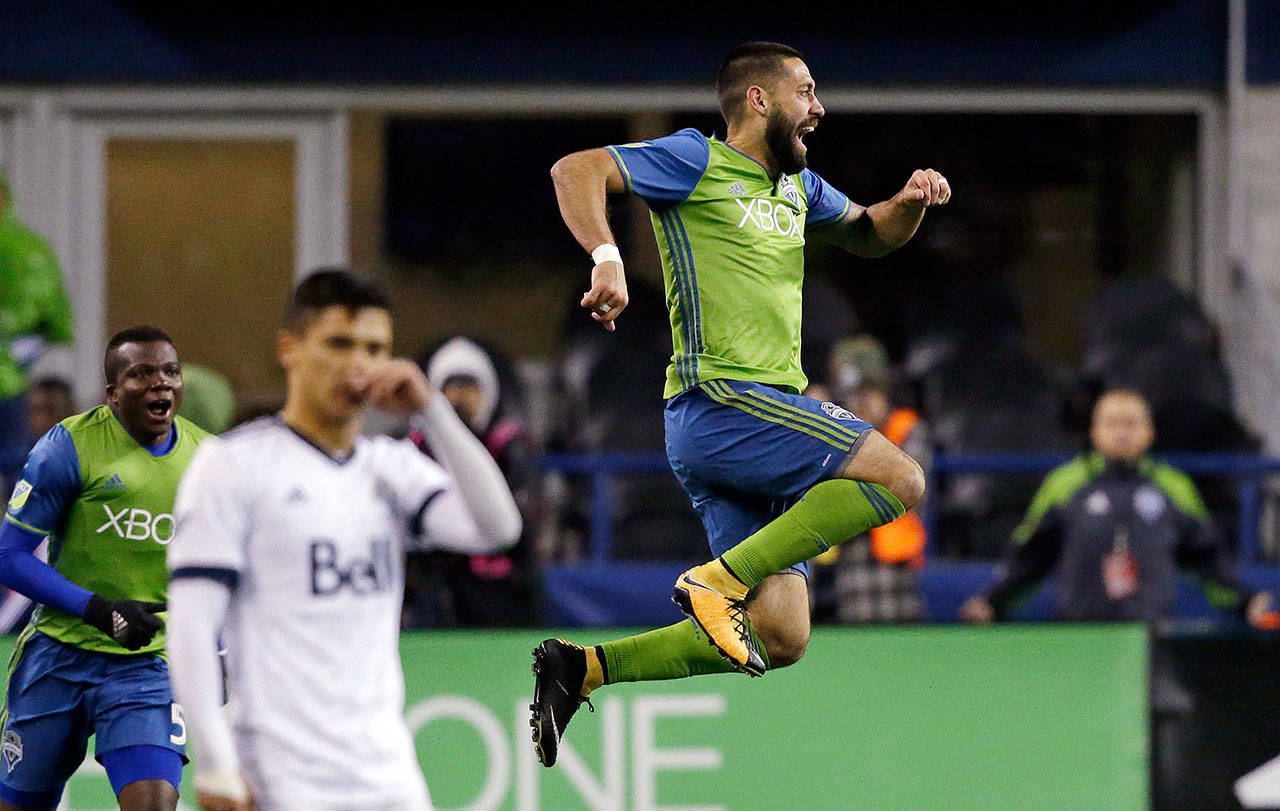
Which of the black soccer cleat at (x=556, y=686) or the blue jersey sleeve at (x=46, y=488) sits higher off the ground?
the blue jersey sleeve at (x=46, y=488)

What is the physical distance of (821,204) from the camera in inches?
223

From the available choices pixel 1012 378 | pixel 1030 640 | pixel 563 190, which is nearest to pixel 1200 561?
pixel 1030 640

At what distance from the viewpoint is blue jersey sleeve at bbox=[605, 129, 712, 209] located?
16.8 ft

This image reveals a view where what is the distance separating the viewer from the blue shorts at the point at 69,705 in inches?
224

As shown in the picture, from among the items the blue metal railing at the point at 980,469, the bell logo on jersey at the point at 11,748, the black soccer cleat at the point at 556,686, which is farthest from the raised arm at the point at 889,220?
the blue metal railing at the point at 980,469

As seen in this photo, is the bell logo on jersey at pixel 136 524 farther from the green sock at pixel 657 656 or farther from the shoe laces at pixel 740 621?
the shoe laces at pixel 740 621

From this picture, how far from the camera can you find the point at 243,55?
12.0 m

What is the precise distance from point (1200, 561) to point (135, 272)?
20.9 ft

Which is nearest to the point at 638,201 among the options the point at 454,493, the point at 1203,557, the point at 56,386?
the point at 56,386

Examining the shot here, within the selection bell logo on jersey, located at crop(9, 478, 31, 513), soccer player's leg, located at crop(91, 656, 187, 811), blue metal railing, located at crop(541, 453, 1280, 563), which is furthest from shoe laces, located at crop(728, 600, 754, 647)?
blue metal railing, located at crop(541, 453, 1280, 563)

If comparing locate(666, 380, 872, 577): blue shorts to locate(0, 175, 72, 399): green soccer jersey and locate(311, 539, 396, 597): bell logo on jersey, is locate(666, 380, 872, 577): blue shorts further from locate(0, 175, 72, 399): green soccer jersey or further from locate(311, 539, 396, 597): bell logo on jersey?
locate(0, 175, 72, 399): green soccer jersey

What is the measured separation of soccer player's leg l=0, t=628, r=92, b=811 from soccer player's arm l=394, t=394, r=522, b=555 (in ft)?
6.88

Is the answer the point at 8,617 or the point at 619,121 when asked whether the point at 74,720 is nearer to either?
the point at 8,617

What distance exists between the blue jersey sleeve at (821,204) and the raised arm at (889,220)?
0.03 metres
